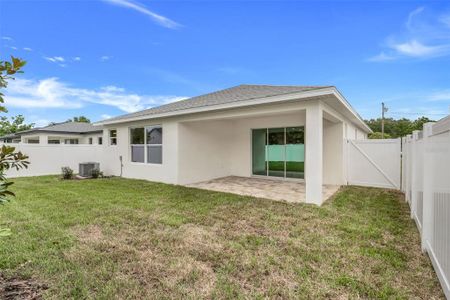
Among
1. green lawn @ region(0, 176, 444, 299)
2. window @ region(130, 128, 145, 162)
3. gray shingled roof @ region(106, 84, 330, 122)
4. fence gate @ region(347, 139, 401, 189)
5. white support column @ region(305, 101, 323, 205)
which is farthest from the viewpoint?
window @ region(130, 128, 145, 162)

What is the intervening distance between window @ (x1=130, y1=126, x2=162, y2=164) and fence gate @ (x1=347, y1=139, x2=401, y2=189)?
8140 millimetres

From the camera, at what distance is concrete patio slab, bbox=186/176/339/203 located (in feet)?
23.8

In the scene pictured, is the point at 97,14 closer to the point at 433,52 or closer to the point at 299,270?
the point at 299,270

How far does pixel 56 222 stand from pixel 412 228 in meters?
7.20

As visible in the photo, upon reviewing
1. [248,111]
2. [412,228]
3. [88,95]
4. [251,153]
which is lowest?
[412,228]

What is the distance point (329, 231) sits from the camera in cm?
437

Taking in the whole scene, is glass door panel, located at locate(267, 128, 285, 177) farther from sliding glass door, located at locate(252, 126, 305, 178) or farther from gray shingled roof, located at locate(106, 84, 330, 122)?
gray shingled roof, located at locate(106, 84, 330, 122)

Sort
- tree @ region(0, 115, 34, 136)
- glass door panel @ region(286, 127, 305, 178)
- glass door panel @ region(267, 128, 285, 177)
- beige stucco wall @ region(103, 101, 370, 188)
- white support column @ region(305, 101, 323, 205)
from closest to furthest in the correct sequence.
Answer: white support column @ region(305, 101, 323, 205) < beige stucco wall @ region(103, 101, 370, 188) < glass door panel @ region(286, 127, 305, 178) < glass door panel @ region(267, 128, 285, 177) < tree @ region(0, 115, 34, 136)

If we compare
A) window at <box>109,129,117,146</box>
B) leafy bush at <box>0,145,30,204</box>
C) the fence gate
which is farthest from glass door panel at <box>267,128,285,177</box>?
leafy bush at <box>0,145,30,204</box>

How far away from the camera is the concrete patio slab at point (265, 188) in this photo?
23.8 feet

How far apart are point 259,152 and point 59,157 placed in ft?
38.7

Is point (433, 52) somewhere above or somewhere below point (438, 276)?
above

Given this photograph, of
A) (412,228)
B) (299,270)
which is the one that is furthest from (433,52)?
(299,270)

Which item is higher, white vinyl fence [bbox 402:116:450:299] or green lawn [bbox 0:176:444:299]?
white vinyl fence [bbox 402:116:450:299]
